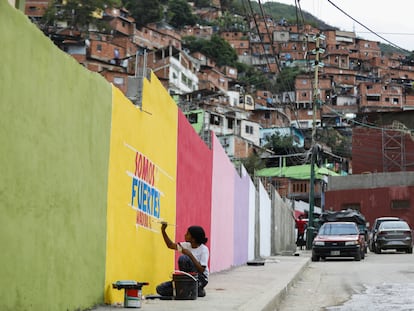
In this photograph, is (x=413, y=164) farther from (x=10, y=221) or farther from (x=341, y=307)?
(x=10, y=221)

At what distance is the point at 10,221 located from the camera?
5.80 m

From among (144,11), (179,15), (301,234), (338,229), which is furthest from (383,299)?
(179,15)

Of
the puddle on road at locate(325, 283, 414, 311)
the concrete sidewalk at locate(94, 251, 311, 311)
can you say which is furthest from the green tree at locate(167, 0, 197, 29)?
the puddle on road at locate(325, 283, 414, 311)

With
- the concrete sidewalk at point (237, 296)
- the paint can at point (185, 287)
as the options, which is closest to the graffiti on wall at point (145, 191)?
the paint can at point (185, 287)

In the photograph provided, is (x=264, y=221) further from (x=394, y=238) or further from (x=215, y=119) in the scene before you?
(x=215, y=119)

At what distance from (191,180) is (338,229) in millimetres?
15372

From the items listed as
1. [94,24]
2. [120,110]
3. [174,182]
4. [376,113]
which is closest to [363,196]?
[376,113]

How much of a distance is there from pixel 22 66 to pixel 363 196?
53.1 metres

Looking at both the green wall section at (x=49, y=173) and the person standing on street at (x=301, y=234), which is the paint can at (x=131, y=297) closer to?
the green wall section at (x=49, y=173)

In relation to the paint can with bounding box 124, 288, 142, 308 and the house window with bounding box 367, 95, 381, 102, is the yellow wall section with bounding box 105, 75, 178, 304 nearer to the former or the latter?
the paint can with bounding box 124, 288, 142, 308

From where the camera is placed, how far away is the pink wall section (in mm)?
13078

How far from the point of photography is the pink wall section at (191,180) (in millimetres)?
13078

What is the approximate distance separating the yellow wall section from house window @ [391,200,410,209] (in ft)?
149

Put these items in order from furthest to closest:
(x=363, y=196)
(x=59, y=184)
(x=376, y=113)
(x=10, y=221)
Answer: (x=376, y=113) → (x=363, y=196) → (x=59, y=184) → (x=10, y=221)
